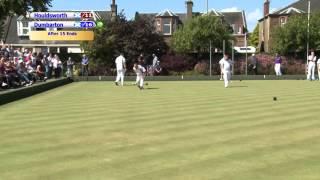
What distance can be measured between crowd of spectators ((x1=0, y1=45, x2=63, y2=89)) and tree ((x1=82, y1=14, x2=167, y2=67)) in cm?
602

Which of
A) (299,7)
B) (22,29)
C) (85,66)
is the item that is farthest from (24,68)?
(299,7)

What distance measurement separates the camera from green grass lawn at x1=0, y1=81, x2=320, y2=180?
713cm

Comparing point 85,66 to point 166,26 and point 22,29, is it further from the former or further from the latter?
point 166,26

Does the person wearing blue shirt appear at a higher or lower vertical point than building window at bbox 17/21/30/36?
lower

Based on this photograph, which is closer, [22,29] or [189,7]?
[22,29]

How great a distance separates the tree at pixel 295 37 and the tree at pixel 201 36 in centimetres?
438

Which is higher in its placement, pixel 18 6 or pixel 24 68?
pixel 18 6

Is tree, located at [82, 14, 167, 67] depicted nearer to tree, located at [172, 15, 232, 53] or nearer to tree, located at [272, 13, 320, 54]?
tree, located at [172, 15, 232, 53]

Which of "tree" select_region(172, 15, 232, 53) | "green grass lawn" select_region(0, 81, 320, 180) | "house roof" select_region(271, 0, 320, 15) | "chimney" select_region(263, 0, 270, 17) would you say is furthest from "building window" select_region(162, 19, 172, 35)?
"green grass lawn" select_region(0, 81, 320, 180)

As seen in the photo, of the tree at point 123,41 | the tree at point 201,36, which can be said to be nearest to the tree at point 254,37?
the tree at point 201,36
